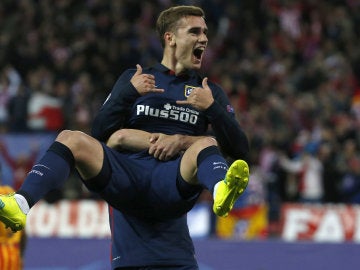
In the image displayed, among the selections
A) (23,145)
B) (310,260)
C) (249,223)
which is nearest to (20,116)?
(23,145)

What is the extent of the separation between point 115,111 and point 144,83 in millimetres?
A: 244

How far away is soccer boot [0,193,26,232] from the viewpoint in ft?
16.1

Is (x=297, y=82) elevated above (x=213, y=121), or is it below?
above

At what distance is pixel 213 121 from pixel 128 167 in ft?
1.86

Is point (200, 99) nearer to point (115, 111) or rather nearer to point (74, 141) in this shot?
point (115, 111)

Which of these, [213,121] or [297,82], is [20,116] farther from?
[213,121]

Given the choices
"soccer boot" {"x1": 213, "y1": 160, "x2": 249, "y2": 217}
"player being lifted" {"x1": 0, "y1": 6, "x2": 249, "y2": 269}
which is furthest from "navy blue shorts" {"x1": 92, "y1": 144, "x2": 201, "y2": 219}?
"soccer boot" {"x1": 213, "y1": 160, "x2": 249, "y2": 217}

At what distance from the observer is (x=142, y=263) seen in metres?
5.77

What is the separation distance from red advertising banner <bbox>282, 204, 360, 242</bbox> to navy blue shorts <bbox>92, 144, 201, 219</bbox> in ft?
23.3

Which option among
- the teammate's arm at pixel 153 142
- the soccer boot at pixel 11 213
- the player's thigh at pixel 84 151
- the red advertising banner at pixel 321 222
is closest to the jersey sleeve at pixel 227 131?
the teammate's arm at pixel 153 142

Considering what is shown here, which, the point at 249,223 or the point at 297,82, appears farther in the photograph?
the point at 297,82

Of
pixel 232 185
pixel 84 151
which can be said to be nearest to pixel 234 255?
pixel 84 151

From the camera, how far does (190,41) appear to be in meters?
6.00

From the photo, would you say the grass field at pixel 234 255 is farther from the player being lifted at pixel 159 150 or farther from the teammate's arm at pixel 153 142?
the teammate's arm at pixel 153 142
